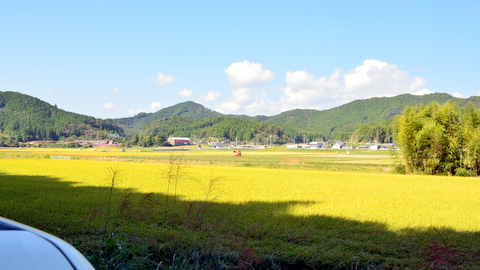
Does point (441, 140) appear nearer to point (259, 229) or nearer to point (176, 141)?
point (259, 229)

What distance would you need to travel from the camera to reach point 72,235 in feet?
23.7

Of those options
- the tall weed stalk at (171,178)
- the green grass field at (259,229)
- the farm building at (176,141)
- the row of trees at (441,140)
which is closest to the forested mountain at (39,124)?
the farm building at (176,141)

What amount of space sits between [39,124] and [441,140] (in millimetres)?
184263

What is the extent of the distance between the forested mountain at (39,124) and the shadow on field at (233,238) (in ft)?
545

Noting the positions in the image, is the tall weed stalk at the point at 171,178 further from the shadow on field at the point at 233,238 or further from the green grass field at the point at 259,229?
the shadow on field at the point at 233,238

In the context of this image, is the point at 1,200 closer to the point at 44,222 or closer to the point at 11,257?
the point at 44,222

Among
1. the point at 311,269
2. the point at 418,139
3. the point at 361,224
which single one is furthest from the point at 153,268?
the point at 418,139

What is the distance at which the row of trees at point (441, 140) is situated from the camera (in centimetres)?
3092

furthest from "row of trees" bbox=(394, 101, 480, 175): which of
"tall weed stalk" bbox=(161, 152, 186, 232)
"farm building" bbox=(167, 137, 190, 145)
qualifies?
"farm building" bbox=(167, 137, 190, 145)

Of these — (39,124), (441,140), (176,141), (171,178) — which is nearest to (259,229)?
(171,178)

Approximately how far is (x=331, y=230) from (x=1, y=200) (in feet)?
35.6

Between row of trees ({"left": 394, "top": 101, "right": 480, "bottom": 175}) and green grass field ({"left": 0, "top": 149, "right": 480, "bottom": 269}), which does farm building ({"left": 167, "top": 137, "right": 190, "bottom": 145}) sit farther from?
green grass field ({"left": 0, "top": 149, "right": 480, "bottom": 269})

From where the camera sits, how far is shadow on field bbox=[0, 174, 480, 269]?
5.43m

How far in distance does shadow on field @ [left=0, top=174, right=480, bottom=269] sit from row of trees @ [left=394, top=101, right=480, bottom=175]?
2446 centimetres
